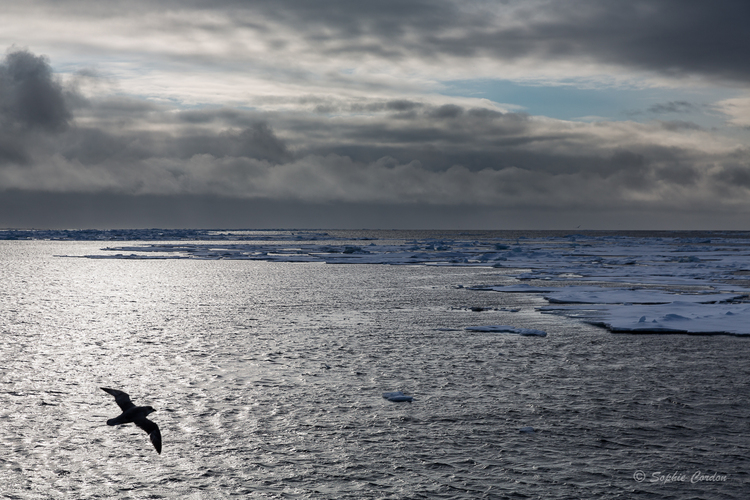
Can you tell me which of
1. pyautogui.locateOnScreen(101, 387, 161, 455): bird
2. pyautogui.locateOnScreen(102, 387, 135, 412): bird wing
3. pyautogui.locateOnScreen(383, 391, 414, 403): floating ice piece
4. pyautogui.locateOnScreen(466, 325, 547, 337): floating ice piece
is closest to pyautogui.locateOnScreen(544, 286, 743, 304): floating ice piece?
pyautogui.locateOnScreen(466, 325, 547, 337): floating ice piece

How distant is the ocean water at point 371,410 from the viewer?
19.8ft

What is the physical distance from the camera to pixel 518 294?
2338cm

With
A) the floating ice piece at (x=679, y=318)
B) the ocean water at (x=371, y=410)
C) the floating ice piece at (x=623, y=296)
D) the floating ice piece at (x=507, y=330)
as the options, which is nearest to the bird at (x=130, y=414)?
the ocean water at (x=371, y=410)

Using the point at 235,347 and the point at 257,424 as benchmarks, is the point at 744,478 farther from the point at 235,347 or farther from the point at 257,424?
the point at 235,347

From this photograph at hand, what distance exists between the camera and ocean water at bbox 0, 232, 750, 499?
604 cm

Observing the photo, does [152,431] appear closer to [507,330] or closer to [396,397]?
[396,397]

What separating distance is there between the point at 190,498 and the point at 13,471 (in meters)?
2.01

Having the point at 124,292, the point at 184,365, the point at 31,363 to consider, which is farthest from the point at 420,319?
the point at 124,292

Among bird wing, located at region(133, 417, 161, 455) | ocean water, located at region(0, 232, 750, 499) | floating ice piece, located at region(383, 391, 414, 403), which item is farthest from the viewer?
floating ice piece, located at region(383, 391, 414, 403)

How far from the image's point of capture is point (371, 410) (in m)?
8.27

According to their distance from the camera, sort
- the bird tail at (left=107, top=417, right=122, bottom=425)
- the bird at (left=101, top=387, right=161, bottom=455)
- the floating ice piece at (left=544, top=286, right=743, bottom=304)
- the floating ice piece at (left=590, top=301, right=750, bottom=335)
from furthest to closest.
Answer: the floating ice piece at (left=544, top=286, right=743, bottom=304)
the floating ice piece at (left=590, top=301, right=750, bottom=335)
the bird at (left=101, top=387, right=161, bottom=455)
the bird tail at (left=107, top=417, right=122, bottom=425)

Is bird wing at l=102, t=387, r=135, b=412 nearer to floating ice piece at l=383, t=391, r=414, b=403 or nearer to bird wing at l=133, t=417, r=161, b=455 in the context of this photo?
bird wing at l=133, t=417, r=161, b=455

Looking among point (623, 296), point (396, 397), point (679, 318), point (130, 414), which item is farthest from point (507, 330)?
point (130, 414)

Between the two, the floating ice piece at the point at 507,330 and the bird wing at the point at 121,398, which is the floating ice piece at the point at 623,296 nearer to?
the floating ice piece at the point at 507,330
